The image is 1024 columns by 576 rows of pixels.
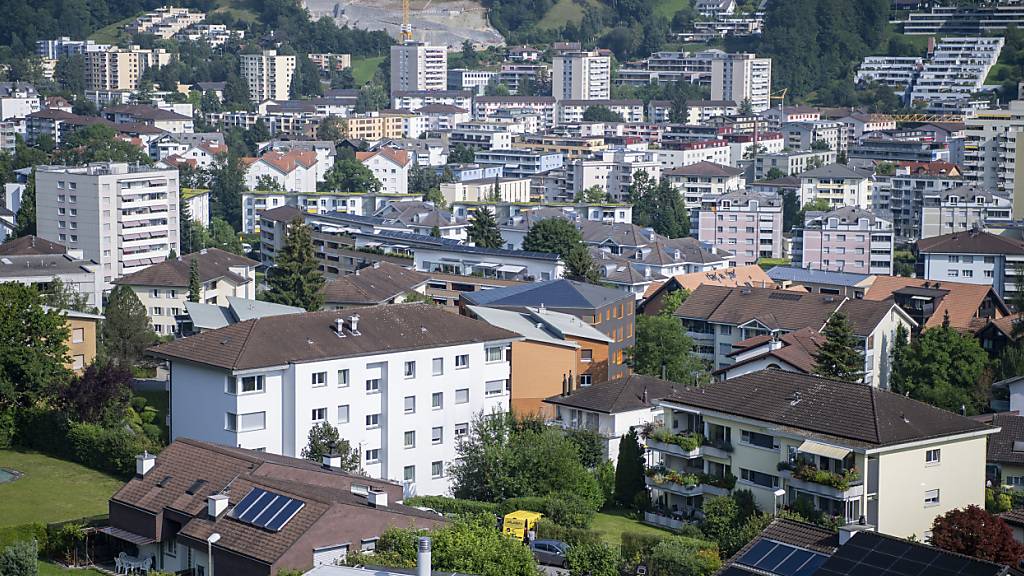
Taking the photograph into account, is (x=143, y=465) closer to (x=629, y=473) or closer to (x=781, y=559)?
(x=629, y=473)

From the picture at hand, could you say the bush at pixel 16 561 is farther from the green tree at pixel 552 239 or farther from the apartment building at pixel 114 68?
the apartment building at pixel 114 68

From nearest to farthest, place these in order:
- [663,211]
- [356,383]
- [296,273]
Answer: [356,383] → [296,273] → [663,211]

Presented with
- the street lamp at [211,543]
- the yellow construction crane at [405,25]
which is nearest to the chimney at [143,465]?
the street lamp at [211,543]

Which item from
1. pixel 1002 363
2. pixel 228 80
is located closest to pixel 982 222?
pixel 1002 363

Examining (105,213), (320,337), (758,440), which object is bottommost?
(758,440)

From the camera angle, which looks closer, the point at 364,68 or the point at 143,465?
the point at 143,465

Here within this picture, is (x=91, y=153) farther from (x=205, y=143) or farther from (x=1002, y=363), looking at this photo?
(x=1002, y=363)

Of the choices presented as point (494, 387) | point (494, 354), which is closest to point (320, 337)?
point (494, 354)

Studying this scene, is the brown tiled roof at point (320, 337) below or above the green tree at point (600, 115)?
below
